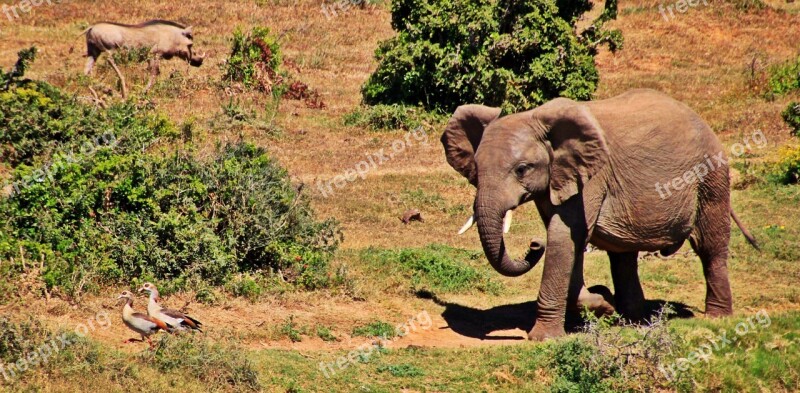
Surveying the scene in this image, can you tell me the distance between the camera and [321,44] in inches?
1357

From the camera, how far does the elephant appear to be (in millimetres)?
12203

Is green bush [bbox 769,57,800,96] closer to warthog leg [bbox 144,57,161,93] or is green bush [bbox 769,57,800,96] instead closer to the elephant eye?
warthog leg [bbox 144,57,161,93]

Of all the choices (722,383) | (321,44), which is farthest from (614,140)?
(321,44)

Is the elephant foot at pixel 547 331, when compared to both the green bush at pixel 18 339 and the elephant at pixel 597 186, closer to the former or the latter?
the elephant at pixel 597 186

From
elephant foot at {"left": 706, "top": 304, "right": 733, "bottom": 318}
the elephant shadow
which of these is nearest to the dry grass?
the elephant shadow

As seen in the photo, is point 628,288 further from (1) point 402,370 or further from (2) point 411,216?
(2) point 411,216

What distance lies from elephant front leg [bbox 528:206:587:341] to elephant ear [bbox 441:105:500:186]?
1.23 m

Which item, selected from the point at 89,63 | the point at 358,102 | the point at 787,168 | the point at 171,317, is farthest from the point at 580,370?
the point at 89,63

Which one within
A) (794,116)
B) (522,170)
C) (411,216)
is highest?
(522,170)

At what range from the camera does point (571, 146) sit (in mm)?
12312

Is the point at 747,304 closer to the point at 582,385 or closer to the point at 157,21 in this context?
the point at 582,385

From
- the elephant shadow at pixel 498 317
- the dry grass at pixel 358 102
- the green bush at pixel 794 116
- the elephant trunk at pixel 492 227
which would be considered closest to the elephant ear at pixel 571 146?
the elephant trunk at pixel 492 227

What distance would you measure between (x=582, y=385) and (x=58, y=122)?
8493mm

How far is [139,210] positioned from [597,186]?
5.85m
